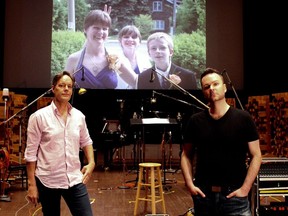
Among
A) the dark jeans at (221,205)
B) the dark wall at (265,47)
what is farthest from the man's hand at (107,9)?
the dark jeans at (221,205)

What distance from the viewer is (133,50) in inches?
435

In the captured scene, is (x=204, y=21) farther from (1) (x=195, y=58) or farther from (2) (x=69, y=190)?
(2) (x=69, y=190)

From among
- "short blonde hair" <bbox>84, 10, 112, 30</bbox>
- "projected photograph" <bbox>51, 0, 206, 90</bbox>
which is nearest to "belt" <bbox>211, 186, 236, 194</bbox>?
"projected photograph" <bbox>51, 0, 206, 90</bbox>

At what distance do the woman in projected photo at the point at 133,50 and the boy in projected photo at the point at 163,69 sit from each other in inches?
6.6

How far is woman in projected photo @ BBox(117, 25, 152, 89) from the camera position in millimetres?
11023

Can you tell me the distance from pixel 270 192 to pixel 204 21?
855cm

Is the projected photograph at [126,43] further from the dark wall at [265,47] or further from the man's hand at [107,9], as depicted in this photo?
the dark wall at [265,47]

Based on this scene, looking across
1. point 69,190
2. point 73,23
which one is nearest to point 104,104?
point 73,23

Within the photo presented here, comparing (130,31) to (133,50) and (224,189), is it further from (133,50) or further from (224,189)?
(224,189)

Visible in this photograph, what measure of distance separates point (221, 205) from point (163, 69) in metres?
8.94

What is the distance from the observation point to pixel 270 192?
367cm

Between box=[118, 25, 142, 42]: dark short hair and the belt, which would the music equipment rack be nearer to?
the belt

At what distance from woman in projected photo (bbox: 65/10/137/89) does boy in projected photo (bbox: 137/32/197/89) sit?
40cm

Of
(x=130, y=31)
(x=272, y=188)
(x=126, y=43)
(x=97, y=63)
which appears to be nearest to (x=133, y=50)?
(x=126, y=43)
